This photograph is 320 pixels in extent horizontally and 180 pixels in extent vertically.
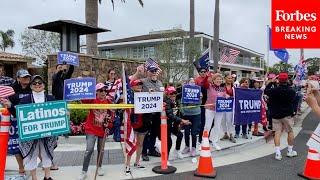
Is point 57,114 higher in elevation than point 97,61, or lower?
lower

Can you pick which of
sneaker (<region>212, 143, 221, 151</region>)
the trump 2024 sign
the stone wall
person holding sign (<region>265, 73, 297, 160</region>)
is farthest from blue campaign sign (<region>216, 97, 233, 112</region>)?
the stone wall

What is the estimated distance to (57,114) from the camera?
20.6ft

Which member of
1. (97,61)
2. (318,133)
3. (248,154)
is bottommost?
(248,154)

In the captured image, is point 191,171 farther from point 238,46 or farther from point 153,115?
point 238,46

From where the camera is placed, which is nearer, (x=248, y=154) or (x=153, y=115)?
(x=153, y=115)

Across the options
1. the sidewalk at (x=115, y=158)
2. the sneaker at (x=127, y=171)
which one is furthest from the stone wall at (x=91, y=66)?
the sneaker at (x=127, y=171)

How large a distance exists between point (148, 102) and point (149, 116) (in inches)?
15.3

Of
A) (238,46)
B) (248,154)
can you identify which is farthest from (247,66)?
(248,154)

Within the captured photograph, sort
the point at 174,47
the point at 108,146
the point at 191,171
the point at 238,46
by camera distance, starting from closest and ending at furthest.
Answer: the point at 191,171 < the point at 108,146 < the point at 174,47 < the point at 238,46

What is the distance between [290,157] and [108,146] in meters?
4.18

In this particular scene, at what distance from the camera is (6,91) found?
6941 millimetres

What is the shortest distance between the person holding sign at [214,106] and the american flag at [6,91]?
14.6 feet

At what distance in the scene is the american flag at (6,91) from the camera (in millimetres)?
6824

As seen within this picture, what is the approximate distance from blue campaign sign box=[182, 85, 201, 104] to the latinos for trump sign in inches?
58.6
